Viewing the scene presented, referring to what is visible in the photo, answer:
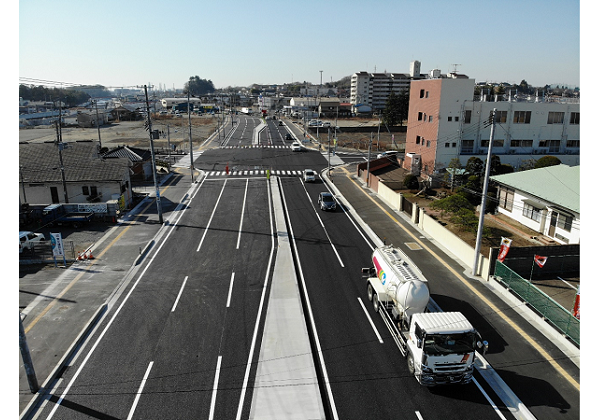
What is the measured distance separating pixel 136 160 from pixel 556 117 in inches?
2298

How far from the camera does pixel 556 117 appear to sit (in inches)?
2163

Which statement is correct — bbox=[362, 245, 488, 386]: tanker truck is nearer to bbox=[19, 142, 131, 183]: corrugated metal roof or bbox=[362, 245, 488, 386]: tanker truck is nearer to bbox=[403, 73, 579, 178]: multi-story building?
bbox=[19, 142, 131, 183]: corrugated metal roof

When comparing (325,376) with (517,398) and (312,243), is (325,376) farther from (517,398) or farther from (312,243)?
(312,243)

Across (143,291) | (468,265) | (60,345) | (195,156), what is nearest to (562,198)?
(468,265)

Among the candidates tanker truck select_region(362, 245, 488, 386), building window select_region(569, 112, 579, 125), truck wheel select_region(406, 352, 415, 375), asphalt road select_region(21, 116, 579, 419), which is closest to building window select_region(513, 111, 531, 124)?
building window select_region(569, 112, 579, 125)

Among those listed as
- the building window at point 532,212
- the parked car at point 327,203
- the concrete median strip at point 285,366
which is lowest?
the concrete median strip at point 285,366

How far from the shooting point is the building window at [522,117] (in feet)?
177

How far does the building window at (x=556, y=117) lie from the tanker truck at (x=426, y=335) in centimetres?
4918

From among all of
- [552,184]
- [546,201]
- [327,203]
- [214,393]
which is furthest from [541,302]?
[327,203]

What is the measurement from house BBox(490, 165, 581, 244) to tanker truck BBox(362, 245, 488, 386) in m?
17.3

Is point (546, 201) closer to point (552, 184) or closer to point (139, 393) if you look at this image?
point (552, 184)

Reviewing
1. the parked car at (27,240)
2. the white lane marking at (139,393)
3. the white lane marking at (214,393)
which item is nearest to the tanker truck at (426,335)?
the white lane marking at (214,393)

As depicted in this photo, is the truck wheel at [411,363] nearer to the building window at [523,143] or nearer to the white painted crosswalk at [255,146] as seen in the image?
the building window at [523,143]

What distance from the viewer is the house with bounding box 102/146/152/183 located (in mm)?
49562
